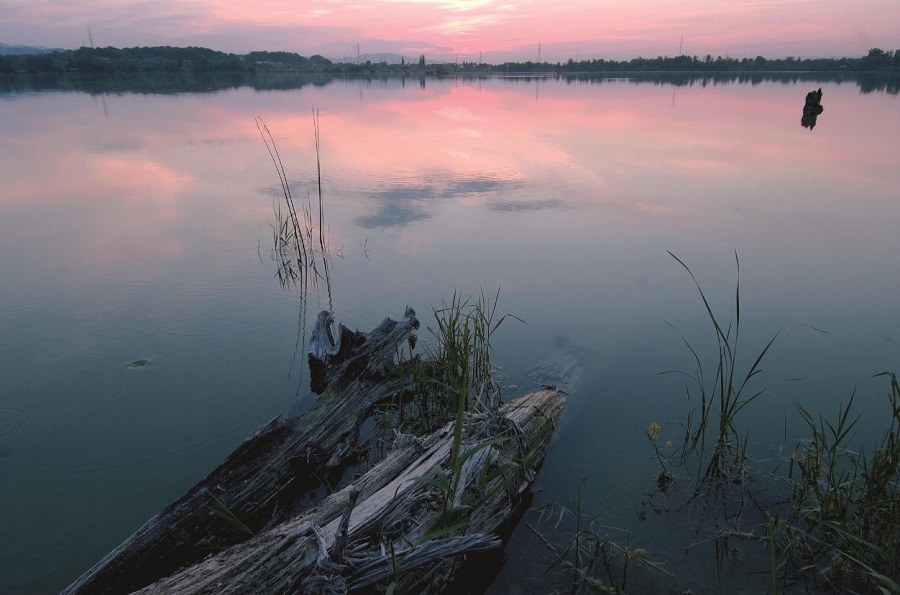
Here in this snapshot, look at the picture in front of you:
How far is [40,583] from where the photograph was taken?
7.29 feet

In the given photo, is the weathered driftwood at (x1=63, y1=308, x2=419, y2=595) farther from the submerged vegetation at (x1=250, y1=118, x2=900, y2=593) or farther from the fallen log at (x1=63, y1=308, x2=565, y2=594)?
the submerged vegetation at (x1=250, y1=118, x2=900, y2=593)

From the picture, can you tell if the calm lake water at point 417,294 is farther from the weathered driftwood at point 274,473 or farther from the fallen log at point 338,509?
the weathered driftwood at point 274,473

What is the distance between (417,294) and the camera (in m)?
5.12

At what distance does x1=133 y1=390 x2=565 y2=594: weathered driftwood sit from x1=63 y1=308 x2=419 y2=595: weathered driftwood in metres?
0.36

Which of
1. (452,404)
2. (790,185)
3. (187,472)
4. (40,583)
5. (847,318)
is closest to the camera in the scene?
(40,583)

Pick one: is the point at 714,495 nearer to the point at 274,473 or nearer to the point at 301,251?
the point at 274,473

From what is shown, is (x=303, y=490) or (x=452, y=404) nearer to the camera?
(x=303, y=490)

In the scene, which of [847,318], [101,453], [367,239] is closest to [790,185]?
Answer: [847,318]

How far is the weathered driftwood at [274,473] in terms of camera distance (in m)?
2.00

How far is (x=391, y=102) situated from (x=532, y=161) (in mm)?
18842

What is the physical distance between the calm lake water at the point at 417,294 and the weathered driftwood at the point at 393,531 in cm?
38

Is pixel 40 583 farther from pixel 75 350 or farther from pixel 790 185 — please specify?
pixel 790 185

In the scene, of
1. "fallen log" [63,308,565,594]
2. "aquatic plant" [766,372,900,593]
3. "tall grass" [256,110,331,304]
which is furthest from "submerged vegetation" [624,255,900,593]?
"tall grass" [256,110,331,304]

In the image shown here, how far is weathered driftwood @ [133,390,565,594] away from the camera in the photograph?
166cm
